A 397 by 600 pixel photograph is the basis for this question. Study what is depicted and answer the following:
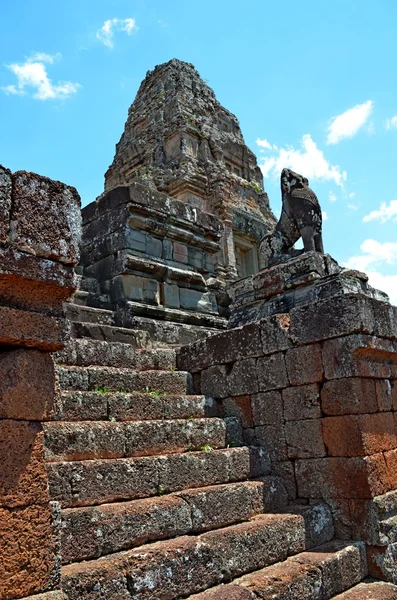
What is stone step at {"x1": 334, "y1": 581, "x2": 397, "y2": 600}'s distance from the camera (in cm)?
392

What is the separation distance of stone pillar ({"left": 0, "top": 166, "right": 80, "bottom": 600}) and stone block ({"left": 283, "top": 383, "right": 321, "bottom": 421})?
2851mm

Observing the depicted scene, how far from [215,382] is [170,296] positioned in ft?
8.44

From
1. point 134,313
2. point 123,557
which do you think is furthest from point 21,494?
point 134,313

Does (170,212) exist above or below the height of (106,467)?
above

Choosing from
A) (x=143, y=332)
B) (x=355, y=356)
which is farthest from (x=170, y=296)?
(x=355, y=356)

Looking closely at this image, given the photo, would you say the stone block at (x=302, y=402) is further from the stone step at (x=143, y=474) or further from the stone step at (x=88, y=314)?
the stone step at (x=88, y=314)

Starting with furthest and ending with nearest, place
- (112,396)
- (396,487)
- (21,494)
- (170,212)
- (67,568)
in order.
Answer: (170,212) < (396,487) < (112,396) < (67,568) < (21,494)

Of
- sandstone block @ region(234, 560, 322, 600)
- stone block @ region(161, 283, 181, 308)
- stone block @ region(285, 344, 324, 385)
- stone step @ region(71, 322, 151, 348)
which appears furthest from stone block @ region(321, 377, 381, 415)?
stone block @ region(161, 283, 181, 308)

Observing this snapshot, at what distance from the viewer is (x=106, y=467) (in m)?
3.61

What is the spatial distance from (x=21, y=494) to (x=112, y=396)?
199cm

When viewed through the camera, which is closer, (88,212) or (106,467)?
(106,467)

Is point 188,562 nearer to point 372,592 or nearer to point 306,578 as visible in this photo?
point 306,578

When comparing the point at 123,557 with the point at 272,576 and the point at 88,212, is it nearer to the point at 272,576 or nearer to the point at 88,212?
the point at 272,576

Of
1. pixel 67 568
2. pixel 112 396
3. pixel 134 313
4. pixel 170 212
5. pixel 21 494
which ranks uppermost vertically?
pixel 170 212
